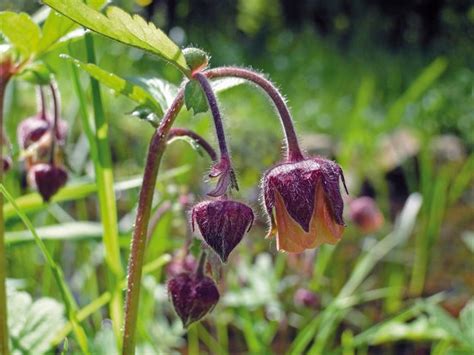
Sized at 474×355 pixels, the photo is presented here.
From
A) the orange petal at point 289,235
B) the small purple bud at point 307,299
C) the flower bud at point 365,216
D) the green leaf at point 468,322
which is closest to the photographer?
the orange petal at point 289,235

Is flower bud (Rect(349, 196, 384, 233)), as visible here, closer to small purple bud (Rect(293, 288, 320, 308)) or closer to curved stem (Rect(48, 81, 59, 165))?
small purple bud (Rect(293, 288, 320, 308))

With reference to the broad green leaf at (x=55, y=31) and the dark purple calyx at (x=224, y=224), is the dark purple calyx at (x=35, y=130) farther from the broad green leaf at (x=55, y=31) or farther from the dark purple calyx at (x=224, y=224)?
the dark purple calyx at (x=224, y=224)

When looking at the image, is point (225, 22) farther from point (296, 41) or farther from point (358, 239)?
point (358, 239)

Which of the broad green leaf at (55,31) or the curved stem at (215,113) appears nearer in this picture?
the curved stem at (215,113)

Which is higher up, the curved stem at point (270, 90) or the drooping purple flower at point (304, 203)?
the curved stem at point (270, 90)

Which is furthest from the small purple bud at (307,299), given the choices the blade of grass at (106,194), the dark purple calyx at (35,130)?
the dark purple calyx at (35,130)

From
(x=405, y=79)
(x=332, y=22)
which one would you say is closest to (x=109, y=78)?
(x=405, y=79)

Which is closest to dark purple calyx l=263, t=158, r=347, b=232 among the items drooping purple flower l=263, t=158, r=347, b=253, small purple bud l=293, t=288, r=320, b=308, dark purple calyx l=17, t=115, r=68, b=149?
drooping purple flower l=263, t=158, r=347, b=253
